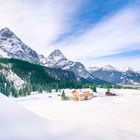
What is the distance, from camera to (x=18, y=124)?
14.8 m

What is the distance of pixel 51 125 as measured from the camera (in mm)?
17484

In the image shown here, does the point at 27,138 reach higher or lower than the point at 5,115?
lower

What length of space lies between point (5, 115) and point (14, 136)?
1636mm

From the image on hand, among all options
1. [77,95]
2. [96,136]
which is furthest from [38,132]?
[77,95]

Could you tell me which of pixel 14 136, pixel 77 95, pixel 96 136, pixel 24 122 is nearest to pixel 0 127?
pixel 14 136

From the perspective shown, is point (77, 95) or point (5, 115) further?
point (77, 95)

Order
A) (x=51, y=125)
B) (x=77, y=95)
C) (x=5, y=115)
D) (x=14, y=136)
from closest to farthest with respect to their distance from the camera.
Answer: (x=14, y=136)
(x=5, y=115)
(x=51, y=125)
(x=77, y=95)

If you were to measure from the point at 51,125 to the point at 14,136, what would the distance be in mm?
4168

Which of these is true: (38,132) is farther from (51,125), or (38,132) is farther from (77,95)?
(77,95)

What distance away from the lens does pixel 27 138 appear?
45.4 feet

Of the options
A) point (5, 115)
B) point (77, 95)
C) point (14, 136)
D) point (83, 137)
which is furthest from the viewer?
point (77, 95)

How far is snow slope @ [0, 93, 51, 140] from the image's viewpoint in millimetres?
13734

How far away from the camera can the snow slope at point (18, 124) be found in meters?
13.7

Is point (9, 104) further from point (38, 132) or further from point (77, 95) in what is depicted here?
point (77, 95)
